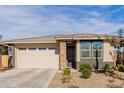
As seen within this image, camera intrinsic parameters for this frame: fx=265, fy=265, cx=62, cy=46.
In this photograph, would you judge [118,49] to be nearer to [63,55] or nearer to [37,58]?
[63,55]

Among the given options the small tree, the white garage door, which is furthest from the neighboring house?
the small tree

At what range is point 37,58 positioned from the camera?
81.0 feet

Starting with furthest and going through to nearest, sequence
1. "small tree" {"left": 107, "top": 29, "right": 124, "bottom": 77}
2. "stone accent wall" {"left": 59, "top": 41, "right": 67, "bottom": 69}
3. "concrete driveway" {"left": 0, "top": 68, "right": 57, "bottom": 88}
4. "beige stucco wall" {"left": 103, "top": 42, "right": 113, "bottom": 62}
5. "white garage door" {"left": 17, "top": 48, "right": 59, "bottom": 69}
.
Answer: "white garage door" {"left": 17, "top": 48, "right": 59, "bottom": 69}
"stone accent wall" {"left": 59, "top": 41, "right": 67, "bottom": 69}
"beige stucco wall" {"left": 103, "top": 42, "right": 113, "bottom": 62}
"small tree" {"left": 107, "top": 29, "right": 124, "bottom": 77}
"concrete driveway" {"left": 0, "top": 68, "right": 57, "bottom": 88}

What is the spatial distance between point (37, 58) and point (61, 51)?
2960 mm

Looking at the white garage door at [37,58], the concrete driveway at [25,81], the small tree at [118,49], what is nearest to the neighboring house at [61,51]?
the white garage door at [37,58]

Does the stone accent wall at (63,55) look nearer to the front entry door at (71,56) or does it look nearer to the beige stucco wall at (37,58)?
the front entry door at (71,56)

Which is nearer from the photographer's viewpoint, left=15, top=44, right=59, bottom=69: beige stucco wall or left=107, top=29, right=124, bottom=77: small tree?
left=107, top=29, right=124, bottom=77: small tree

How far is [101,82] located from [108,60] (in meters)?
7.34

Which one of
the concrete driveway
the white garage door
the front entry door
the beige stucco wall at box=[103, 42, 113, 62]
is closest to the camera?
the concrete driveway

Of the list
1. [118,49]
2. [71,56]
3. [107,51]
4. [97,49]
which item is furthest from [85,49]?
[118,49]

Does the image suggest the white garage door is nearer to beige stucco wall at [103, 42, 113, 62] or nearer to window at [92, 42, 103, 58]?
window at [92, 42, 103, 58]

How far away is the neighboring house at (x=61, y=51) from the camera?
21.7 meters

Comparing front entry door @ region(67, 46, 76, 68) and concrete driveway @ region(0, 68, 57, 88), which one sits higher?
front entry door @ region(67, 46, 76, 68)

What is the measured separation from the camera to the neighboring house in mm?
21656
